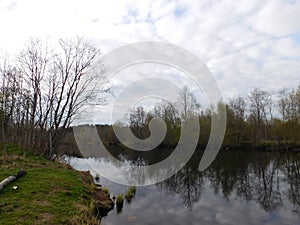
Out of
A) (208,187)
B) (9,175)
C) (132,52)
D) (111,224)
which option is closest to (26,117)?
(9,175)

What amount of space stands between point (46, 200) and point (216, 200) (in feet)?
25.8

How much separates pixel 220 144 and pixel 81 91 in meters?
26.4

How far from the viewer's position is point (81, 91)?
17750 millimetres

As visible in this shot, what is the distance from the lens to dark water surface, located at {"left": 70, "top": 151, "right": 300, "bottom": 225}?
368 inches

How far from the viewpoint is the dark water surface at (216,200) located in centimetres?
934

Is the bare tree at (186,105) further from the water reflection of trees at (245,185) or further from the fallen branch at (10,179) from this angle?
the fallen branch at (10,179)

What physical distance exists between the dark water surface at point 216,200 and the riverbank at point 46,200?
0.98 m

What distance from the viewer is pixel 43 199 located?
790 cm

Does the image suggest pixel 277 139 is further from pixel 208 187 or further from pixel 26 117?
pixel 26 117

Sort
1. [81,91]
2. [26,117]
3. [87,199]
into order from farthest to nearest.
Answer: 1. [81,91]
2. [26,117]
3. [87,199]

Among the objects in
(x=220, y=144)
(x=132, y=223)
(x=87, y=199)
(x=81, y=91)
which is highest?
(x=81, y=91)

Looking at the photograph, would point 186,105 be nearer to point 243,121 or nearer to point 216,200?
point 243,121

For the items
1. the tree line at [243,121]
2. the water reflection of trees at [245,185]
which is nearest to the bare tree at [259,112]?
the tree line at [243,121]

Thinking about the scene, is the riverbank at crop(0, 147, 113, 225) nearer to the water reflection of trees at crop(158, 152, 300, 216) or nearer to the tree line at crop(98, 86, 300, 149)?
the water reflection of trees at crop(158, 152, 300, 216)
